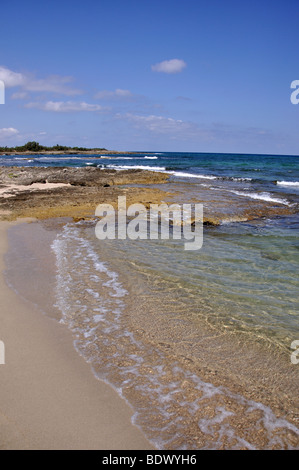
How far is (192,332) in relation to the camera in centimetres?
397

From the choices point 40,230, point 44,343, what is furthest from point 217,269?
point 40,230

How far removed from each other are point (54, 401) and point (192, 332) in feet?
5.92

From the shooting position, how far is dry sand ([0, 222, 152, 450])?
2396mm

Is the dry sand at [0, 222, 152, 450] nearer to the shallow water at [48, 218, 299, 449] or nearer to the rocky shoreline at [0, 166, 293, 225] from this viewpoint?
the shallow water at [48, 218, 299, 449]

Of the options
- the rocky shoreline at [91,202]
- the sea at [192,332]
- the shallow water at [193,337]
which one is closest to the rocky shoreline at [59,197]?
the rocky shoreline at [91,202]

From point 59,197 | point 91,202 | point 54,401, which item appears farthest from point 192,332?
point 59,197

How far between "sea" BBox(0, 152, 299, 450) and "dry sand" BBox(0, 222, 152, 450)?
0.13 metres

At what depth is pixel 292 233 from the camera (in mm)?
9172

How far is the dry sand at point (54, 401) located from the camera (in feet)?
7.86

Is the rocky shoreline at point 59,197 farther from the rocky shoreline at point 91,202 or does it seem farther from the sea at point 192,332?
the sea at point 192,332

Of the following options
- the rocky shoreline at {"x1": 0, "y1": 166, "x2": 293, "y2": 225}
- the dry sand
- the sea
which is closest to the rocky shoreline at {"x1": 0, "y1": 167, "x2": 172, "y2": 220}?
the rocky shoreline at {"x1": 0, "y1": 166, "x2": 293, "y2": 225}

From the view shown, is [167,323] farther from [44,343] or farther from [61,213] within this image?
[61,213]

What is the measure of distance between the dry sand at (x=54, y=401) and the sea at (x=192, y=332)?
135mm

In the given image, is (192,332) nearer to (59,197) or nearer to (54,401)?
(54,401)
